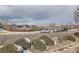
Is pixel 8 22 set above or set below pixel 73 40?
above

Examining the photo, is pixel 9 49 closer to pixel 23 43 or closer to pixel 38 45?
pixel 23 43

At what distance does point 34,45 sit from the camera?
1.84 meters

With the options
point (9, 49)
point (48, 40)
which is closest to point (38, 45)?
point (48, 40)

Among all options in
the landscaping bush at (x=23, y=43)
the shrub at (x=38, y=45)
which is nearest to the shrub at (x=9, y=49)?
the landscaping bush at (x=23, y=43)

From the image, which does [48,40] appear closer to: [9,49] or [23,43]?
[23,43]

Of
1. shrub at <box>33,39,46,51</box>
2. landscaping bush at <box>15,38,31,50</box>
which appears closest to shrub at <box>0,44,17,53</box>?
landscaping bush at <box>15,38,31,50</box>

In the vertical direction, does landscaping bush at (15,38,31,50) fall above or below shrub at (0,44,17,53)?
above

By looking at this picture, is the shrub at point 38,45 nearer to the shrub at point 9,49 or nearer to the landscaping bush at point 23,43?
the landscaping bush at point 23,43

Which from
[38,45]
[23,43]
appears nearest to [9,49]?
[23,43]

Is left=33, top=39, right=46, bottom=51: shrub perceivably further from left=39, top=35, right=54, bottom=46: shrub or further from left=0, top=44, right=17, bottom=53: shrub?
left=0, top=44, right=17, bottom=53: shrub

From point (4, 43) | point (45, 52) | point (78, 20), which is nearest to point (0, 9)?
point (4, 43)

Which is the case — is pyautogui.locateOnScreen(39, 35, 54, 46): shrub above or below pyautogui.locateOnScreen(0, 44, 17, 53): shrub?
above
